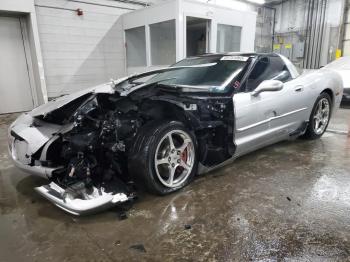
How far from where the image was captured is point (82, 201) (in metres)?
1.72

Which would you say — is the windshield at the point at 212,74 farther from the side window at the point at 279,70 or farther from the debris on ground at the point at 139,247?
the debris on ground at the point at 139,247

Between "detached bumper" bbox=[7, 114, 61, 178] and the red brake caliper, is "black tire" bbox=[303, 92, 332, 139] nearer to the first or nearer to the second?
the red brake caliper

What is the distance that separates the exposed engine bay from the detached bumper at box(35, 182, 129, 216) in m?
0.01

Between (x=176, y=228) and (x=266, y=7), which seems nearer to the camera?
(x=176, y=228)

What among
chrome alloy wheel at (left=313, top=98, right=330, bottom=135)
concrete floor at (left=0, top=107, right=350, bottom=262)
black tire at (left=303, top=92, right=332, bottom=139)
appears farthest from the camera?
chrome alloy wheel at (left=313, top=98, right=330, bottom=135)

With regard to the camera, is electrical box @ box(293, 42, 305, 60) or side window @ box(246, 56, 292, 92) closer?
side window @ box(246, 56, 292, 92)

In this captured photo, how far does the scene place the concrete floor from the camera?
1.54 metres

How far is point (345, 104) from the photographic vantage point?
6.60 meters

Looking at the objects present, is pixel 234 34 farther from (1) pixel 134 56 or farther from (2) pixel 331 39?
(2) pixel 331 39

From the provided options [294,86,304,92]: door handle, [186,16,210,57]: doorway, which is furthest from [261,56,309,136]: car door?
[186,16,210,57]: doorway

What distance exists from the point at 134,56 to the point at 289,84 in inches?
214

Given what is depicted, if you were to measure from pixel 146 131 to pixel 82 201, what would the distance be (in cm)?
67

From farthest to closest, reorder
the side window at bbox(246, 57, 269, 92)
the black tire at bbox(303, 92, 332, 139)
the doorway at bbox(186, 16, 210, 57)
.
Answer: the doorway at bbox(186, 16, 210, 57), the black tire at bbox(303, 92, 332, 139), the side window at bbox(246, 57, 269, 92)

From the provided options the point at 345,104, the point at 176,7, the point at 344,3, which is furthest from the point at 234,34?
the point at 344,3
